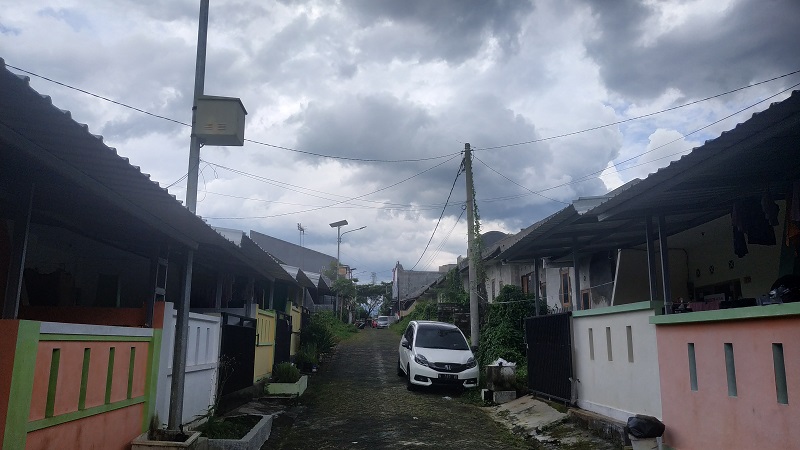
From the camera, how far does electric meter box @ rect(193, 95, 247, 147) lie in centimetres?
1148

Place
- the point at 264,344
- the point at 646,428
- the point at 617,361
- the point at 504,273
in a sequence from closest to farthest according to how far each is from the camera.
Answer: the point at 646,428
the point at 617,361
the point at 264,344
the point at 504,273

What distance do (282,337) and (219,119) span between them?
728 centimetres

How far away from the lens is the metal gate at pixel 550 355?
424 inches

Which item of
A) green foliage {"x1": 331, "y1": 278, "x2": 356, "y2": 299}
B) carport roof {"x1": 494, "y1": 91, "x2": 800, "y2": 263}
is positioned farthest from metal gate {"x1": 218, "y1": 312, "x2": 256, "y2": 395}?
green foliage {"x1": 331, "y1": 278, "x2": 356, "y2": 299}

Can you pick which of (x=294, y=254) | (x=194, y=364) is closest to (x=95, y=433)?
(x=194, y=364)

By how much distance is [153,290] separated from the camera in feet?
25.3

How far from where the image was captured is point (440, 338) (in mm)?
16266

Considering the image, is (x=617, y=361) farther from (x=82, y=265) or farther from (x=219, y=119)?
(x=82, y=265)

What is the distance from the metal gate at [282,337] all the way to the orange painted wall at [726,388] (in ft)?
35.4

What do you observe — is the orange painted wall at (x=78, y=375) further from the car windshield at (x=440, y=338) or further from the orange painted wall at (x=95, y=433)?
the car windshield at (x=440, y=338)

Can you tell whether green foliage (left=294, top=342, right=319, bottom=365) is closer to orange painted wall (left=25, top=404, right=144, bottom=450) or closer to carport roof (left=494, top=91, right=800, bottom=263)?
A: carport roof (left=494, top=91, right=800, bottom=263)

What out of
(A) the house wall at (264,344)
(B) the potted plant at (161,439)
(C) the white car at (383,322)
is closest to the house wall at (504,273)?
(A) the house wall at (264,344)

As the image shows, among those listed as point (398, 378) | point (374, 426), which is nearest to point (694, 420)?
point (374, 426)

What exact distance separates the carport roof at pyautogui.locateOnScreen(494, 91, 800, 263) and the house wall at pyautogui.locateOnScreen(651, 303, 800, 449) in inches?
53.2
